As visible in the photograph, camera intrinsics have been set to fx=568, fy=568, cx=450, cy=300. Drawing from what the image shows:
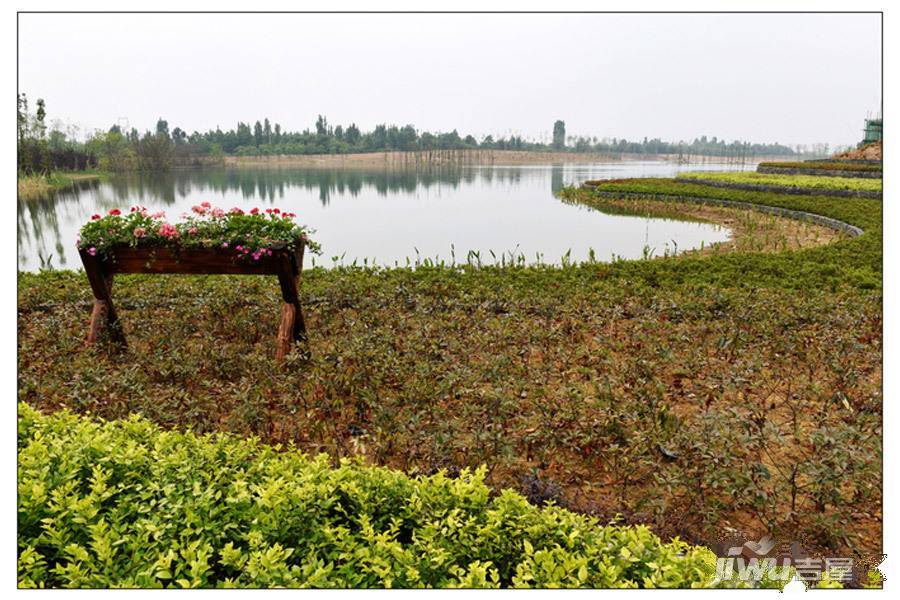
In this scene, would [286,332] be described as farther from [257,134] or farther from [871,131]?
[257,134]

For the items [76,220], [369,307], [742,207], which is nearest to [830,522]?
[369,307]

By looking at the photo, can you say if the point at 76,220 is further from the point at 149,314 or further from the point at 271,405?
the point at 271,405

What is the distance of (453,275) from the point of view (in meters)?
8.46

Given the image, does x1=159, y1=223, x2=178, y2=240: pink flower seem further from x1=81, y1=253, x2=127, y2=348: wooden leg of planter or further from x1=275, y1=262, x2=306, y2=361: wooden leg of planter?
x1=275, y1=262, x2=306, y2=361: wooden leg of planter

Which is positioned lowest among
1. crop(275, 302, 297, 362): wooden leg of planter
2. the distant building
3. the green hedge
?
the green hedge

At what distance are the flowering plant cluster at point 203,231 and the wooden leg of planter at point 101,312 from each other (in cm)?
23

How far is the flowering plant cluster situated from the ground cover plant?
932 mm

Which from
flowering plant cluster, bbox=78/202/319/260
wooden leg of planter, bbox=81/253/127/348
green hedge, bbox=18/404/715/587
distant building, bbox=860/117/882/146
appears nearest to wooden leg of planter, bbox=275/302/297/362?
flowering plant cluster, bbox=78/202/319/260

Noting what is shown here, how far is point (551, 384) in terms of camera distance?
4551 mm

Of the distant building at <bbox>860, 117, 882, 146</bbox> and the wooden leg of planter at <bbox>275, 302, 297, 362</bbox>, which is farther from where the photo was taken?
the distant building at <bbox>860, 117, 882, 146</bbox>

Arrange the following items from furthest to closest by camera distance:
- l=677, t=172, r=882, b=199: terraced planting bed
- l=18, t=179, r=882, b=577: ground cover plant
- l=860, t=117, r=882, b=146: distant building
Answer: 1. l=860, t=117, r=882, b=146: distant building
2. l=677, t=172, r=882, b=199: terraced planting bed
3. l=18, t=179, r=882, b=577: ground cover plant

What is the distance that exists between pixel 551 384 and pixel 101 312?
4128mm

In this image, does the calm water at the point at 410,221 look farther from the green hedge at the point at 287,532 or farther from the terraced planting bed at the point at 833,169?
the terraced planting bed at the point at 833,169

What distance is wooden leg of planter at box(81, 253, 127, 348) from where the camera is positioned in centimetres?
519
